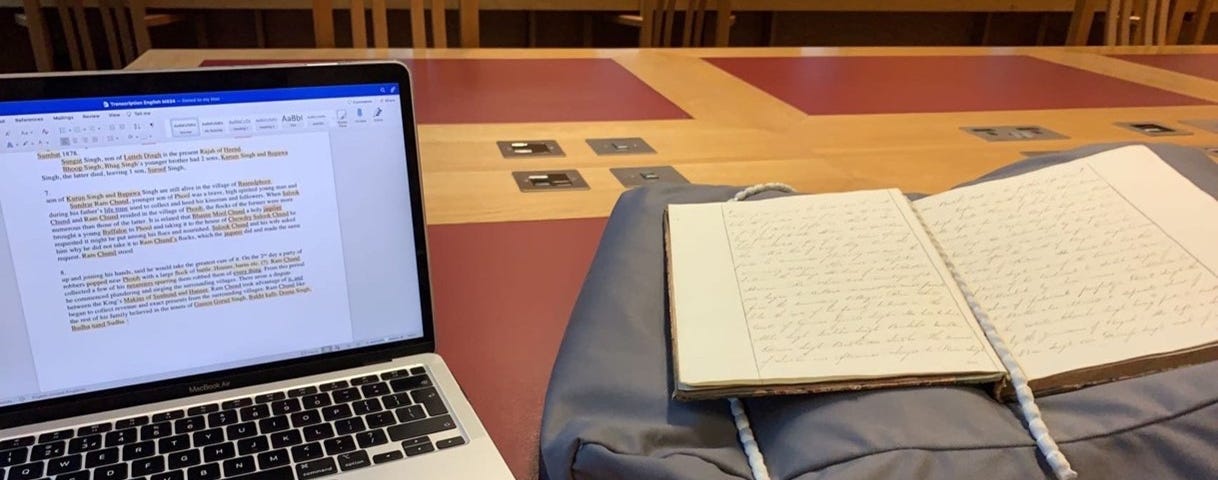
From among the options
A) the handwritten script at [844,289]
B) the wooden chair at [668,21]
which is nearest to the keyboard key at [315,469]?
the handwritten script at [844,289]

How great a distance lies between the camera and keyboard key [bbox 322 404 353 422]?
21.2 inches

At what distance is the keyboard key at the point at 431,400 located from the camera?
1.81ft

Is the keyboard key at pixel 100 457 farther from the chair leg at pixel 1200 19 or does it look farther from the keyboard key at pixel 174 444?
the chair leg at pixel 1200 19

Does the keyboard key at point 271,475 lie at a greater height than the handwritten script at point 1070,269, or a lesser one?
lesser

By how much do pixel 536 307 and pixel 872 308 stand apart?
0.28 m

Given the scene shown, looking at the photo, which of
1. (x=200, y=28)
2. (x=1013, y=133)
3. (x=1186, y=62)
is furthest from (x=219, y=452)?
(x=200, y=28)

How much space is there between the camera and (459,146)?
1091 mm

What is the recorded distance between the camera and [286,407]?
0.54 m

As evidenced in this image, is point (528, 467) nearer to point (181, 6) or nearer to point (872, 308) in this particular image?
point (872, 308)

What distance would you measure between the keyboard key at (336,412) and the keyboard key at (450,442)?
Result: 6cm

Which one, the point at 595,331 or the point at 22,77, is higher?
the point at 22,77

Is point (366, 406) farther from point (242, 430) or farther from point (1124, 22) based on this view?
point (1124, 22)

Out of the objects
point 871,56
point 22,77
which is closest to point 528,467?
point 22,77

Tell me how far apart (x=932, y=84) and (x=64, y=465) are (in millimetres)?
1367
